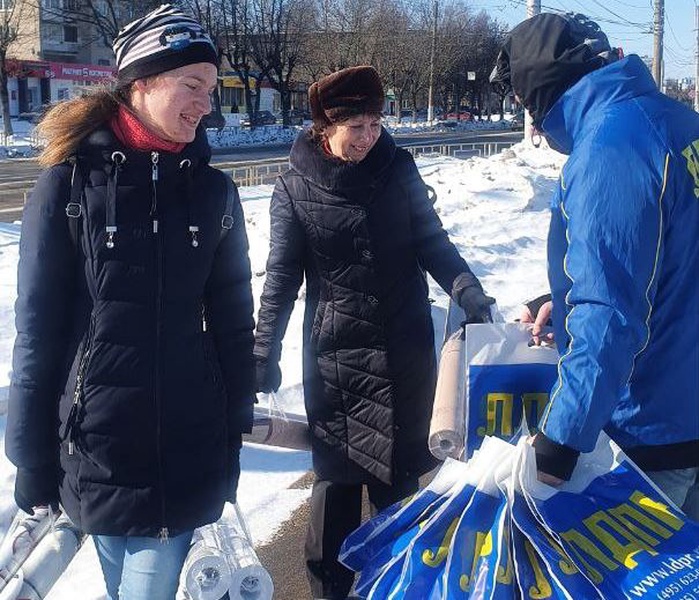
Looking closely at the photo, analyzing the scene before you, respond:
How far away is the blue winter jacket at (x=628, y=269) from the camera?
6.19ft

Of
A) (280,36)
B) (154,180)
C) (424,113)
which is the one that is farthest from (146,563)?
(424,113)

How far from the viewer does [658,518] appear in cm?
188

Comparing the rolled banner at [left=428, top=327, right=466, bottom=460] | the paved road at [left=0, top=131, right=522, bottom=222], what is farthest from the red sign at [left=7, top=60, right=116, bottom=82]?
the rolled banner at [left=428, top=327, right=466, bottom=460]

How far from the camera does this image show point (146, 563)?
7.68ft

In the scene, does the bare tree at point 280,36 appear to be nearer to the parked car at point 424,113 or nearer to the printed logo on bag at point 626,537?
the parked car at point 424,113

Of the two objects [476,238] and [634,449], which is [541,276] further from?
[634,449]

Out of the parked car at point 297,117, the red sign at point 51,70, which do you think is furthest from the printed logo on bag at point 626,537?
the parked car at point 297,117

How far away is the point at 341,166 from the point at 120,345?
1122 millimetres

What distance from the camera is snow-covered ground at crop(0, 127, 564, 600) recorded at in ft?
13.5

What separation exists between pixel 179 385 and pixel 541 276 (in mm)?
7162

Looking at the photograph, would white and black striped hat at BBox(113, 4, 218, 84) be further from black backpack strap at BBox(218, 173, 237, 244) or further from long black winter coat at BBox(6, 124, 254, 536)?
black backpack strap at BBox(218, 173, 237, 244)

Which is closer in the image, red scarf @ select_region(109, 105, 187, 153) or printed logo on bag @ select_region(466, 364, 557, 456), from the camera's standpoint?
printed logo on bag @ select_region(466, 364, 557, 456)

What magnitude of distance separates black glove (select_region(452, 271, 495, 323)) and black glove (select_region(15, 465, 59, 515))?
146cm

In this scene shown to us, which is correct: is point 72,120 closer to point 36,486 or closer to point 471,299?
point 36,486
